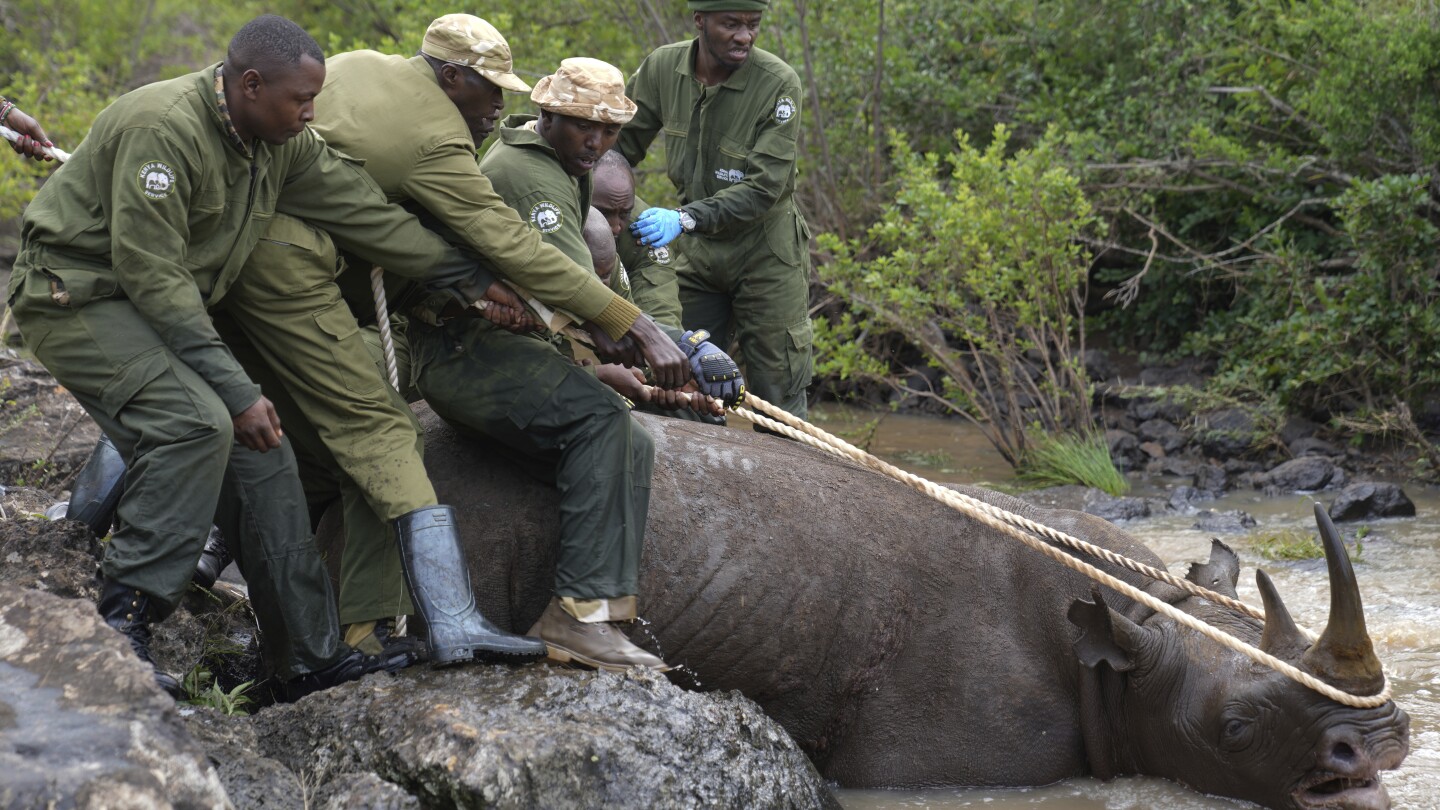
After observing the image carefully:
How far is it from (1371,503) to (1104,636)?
14.8 ft

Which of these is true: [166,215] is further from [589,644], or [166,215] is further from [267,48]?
[589,644]

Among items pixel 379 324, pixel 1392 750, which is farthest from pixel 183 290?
pixel 1392 750

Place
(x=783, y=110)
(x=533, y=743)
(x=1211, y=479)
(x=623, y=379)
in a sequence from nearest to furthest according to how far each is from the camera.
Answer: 1. (x=533, y=743)
2. (x=623, y=379)
3. (x=783, y=110)
4. (x=1211, y=479)

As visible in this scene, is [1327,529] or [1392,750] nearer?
[1327,529]

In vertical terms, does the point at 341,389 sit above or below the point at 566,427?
above

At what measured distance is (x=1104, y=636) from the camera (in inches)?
198

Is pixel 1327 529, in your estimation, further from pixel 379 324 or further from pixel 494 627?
pixel 379 324

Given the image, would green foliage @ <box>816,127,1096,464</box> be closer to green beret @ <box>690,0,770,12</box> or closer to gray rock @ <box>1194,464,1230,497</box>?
gray rock @ <box>1194,464,1230,497</box>

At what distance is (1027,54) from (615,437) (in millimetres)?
10015

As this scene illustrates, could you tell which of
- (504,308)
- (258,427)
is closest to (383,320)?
(504,308)

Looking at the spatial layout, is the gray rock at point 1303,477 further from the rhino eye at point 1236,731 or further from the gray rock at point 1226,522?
the rhino eye at point 1236,731

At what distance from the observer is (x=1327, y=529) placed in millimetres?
4348

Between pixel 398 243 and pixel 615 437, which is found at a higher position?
pixel 398 243

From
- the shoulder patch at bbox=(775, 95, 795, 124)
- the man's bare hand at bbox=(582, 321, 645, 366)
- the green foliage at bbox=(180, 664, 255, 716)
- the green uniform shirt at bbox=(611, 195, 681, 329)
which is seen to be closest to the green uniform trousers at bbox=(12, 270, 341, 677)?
the green foliage at bbox=(180, 664, 255, 716)
